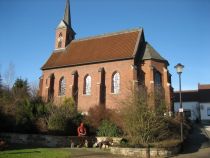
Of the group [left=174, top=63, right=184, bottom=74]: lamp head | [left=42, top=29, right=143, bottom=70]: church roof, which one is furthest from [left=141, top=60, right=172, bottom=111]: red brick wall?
[left=174, top=63, right=184, bottom=74]: lamp head

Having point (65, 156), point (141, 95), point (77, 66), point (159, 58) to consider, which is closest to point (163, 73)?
point (159, 58)

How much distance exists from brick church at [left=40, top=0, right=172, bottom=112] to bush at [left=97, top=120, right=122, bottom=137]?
9462 mm

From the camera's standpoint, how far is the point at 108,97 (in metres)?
35.0

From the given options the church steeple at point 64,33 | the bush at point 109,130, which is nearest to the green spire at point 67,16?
the church steeple at point 64,33

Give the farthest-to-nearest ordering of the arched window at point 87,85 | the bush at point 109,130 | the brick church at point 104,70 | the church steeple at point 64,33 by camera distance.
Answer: the church steeple at point 64,33 < the arched window at point 87,85 < the brick church at point 104,70 < the bush at point 109,130

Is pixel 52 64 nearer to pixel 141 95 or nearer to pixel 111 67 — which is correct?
pixel 111 67

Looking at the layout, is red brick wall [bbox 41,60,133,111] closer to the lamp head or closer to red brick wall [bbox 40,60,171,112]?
red brick wall [bbox 40,60,171,112]

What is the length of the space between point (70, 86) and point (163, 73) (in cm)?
1414

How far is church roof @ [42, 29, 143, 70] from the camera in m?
36.4

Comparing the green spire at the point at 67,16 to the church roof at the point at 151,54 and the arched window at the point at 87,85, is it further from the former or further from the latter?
the church roof at the point at 151,54

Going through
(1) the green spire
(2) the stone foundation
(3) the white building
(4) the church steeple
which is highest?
(1) the green spire

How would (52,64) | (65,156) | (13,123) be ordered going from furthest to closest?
(52,64)
(13,123)
(65,156)

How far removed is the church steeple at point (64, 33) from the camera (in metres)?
45.8

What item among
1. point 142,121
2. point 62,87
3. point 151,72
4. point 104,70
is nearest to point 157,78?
point 151,72
